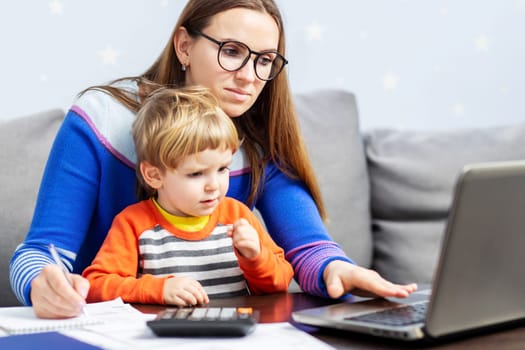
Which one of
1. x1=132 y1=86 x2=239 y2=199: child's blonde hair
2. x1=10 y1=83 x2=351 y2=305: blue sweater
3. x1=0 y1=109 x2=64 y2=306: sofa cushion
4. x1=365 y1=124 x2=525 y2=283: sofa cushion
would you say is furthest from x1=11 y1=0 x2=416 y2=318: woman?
x1=365 y1=124 x2=525 y2=283: sofa cushion

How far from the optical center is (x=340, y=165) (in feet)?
7.47

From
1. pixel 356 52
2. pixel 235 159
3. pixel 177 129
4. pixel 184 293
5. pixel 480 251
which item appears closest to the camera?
pixel 480 251

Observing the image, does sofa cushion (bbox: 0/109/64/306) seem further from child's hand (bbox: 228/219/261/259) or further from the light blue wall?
child's hand (bbox: 228/219/261/259)

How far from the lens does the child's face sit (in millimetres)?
1224

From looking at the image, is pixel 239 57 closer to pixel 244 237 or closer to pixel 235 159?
pixel 235 159

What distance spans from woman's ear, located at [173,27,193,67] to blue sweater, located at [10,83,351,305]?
12 cm

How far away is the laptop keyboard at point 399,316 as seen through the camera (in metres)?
0.90

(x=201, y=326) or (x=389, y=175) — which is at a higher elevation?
(x=201, y=326)

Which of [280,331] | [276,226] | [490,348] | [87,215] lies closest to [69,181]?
[87,215]

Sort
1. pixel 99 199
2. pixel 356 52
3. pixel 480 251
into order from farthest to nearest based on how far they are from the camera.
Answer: pixel 356 52
pixel 99 199
pixel 480 251

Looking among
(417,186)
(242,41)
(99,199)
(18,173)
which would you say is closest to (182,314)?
(99,199)

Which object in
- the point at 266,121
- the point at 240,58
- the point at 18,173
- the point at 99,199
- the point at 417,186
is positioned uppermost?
the point at 240,58

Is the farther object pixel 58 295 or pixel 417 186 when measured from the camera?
pixel 417 186

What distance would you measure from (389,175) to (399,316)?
1.44 m
